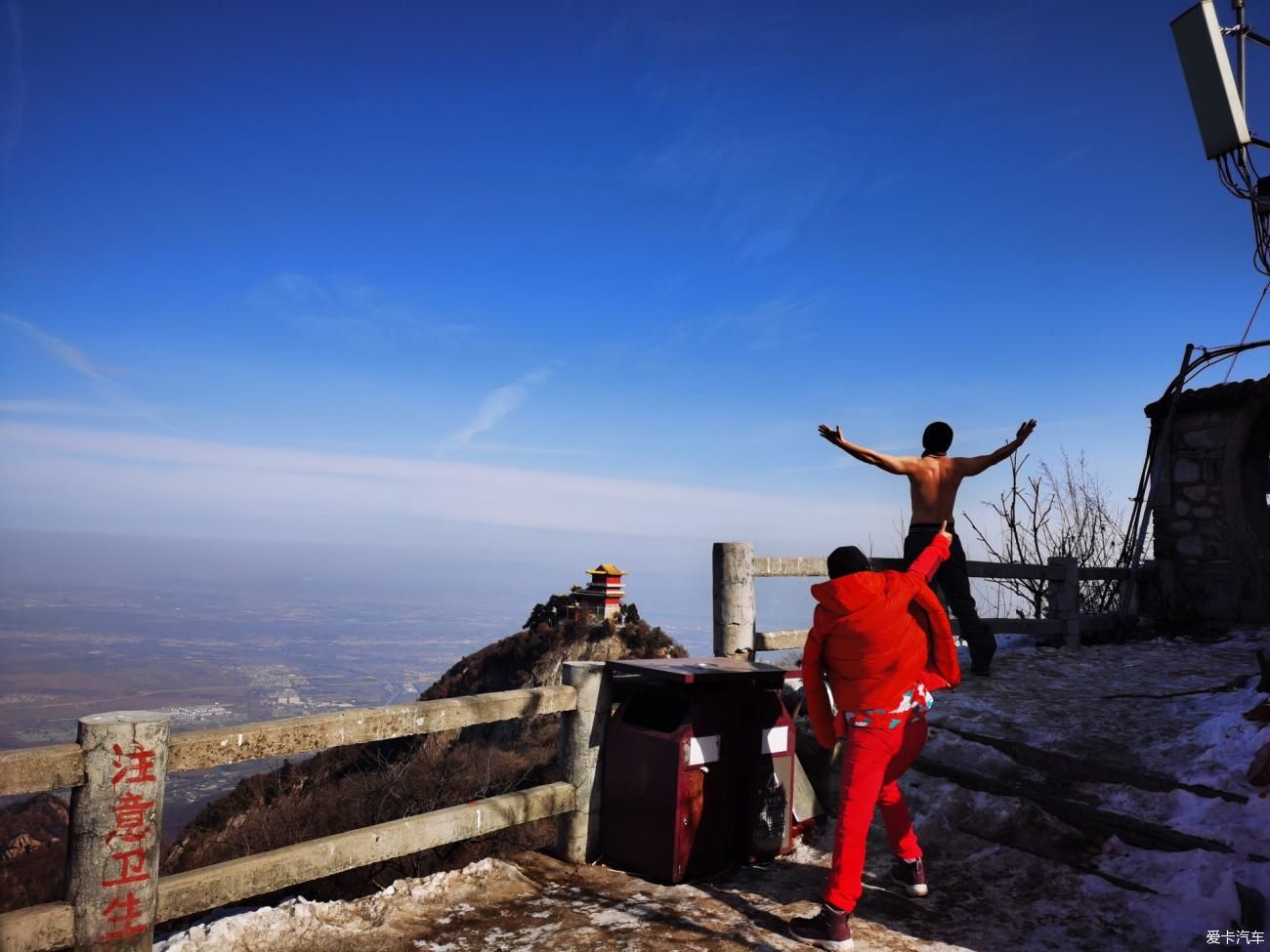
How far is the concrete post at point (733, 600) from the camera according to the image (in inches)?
269

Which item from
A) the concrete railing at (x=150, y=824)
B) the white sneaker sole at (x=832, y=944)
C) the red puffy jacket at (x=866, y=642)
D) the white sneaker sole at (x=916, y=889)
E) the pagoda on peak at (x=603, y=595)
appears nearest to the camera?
the concrete railing at (x=150, y=824)

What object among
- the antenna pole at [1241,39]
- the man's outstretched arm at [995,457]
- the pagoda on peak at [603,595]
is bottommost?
the pagoda on peak at [603,595]

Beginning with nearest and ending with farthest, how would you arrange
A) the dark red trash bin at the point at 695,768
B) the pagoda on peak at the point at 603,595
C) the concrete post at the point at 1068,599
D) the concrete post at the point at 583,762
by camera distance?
the dark red trash bin at the point at 695,768
the concrete post at the point at 583,762
the concrete post at the point at 1068,599
the pagoda on peak at the point at 603,595

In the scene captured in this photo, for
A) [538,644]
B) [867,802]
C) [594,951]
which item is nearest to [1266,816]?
[867,802]

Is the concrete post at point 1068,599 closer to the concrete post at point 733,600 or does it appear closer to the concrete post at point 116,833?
the concrete post at point 733,600

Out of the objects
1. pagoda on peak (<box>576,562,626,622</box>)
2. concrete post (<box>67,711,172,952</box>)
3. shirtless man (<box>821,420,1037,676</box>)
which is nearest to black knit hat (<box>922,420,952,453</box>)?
shirtless man (<box>821,420,1037,676</box>)

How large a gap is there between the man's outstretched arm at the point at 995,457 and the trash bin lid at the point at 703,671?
8.75 ft

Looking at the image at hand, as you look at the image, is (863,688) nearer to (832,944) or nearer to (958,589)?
(832,944)

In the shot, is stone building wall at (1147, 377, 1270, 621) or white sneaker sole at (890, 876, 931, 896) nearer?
white sneaker sole at (890, 876, 931, 896)

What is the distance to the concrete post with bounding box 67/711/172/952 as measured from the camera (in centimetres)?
310

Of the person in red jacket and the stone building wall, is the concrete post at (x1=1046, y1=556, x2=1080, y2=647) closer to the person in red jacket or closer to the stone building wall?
the stone building wall

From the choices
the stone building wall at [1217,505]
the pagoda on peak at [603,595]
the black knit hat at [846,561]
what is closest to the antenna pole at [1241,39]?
the stone building wall at [1217,505]

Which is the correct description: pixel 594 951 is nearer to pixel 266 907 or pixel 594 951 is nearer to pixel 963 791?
pixel 266 907

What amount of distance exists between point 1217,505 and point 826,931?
10009mm
